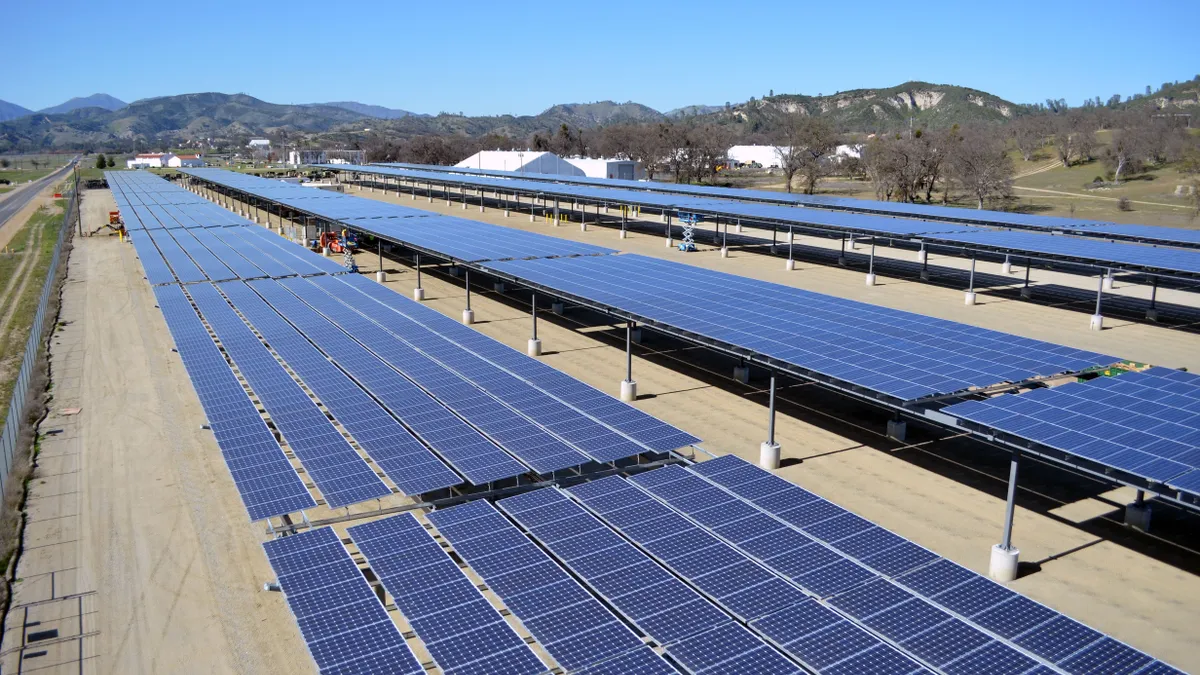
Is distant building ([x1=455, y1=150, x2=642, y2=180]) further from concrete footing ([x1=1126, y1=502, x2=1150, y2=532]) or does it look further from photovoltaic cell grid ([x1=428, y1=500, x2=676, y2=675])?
photovoltaic cell grid ([x1=428, y1=500, x2=676, y2=675])

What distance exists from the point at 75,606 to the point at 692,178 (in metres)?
113

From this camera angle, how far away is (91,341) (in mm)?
34844

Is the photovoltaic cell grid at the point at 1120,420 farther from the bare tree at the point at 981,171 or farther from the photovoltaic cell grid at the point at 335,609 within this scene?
the bare tree at the point at 981,171

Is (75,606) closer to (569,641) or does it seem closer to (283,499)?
(283,499)

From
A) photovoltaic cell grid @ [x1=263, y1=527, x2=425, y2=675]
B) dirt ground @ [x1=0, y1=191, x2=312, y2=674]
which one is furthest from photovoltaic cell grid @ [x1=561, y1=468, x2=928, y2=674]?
dirt ground @ [x1=0, y1=191, x2=312, y2=674]

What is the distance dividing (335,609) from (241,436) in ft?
29.1

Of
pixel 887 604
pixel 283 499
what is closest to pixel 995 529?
pixel 887 604

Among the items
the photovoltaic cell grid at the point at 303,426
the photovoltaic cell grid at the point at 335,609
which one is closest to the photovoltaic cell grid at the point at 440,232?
the photovoltaic cell grid at the point at 303,426

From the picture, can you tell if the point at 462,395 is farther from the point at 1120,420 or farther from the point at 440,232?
the point at 440,232

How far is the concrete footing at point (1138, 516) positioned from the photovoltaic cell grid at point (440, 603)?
14.0 m

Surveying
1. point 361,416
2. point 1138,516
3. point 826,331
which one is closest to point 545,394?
point 361,416

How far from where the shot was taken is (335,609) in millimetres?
12281

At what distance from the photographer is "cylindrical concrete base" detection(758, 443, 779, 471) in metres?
20.9

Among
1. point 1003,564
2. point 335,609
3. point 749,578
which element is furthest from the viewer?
point 1003,564
